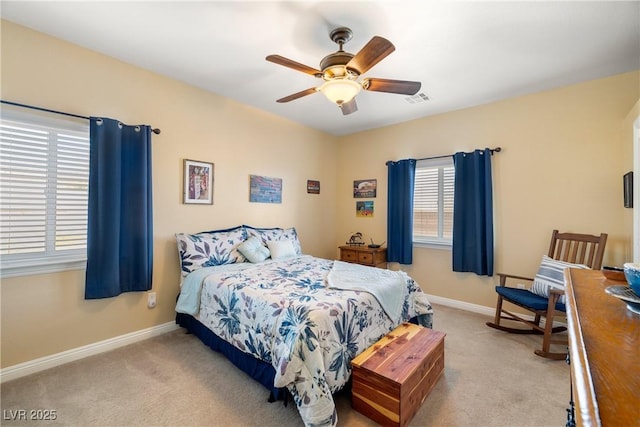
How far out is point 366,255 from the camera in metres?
4.08

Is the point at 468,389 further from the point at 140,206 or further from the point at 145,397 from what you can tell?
the point at 140,206

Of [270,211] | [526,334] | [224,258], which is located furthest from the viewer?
[270,211]

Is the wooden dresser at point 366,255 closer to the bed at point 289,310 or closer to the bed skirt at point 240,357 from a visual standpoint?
the bed at point 289,310

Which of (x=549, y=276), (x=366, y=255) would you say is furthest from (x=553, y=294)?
(x=366, y=255)

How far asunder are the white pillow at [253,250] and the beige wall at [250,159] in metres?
0.47

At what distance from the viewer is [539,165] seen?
3078 mm

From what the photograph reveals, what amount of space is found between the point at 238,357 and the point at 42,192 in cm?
209

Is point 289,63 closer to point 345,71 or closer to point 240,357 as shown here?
point 345,71

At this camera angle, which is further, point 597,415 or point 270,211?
point 270,211

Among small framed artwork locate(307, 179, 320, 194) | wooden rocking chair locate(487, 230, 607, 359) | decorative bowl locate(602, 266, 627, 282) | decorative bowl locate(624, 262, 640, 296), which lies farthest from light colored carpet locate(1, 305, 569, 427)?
small framed artwork locate(307, 179, 320, 194)

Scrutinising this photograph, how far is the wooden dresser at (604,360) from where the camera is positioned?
1.33 ft

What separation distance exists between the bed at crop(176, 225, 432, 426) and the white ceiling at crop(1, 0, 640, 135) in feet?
5.99

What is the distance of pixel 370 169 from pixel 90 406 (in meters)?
4.16

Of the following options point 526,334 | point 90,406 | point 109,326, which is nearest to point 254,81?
point 109,326
